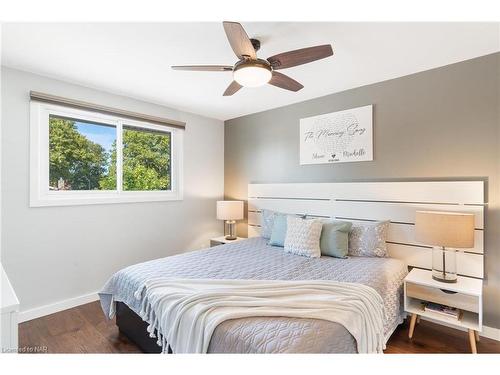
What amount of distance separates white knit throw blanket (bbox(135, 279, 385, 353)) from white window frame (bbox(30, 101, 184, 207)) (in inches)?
58.7

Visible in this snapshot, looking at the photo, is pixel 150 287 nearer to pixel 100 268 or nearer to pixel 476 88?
pixel 100 268

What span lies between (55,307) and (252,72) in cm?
283

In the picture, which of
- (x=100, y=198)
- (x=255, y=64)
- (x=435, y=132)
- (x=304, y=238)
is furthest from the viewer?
(x=100, y=198)

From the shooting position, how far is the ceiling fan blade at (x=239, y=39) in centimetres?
132

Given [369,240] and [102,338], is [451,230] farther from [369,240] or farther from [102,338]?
[102,338]

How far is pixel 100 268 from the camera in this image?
282cm

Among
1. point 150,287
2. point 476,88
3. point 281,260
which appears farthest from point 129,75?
point 476,88

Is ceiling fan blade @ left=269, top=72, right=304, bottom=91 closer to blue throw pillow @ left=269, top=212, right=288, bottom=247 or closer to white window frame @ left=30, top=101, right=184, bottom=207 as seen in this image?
blue throw pillow @ left=269, top=212, right=288, bottom=247

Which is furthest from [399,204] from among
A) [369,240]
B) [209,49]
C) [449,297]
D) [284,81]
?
[209,49]

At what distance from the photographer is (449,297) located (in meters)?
2.03

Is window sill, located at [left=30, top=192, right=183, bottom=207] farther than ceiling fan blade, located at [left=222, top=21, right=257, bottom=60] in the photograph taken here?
Yes

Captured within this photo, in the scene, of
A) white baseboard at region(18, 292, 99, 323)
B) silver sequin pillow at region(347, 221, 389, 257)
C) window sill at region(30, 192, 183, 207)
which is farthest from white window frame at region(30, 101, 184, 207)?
silver sequin pillow at region(347, 221, 389, 257)

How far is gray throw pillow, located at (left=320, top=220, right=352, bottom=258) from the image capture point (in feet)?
7.84
